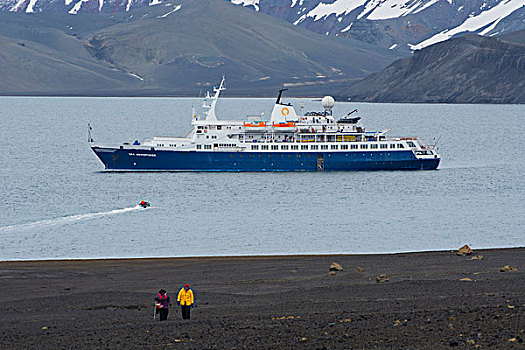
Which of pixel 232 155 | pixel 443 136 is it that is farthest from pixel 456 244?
pixel 443 136

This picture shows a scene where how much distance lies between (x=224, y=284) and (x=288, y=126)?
52817mm

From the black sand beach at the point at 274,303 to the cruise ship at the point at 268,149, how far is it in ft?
143

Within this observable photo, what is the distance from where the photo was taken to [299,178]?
251 ft

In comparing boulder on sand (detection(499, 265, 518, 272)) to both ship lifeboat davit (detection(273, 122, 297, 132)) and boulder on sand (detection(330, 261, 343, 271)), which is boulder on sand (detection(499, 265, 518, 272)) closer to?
boulder on sand (detection(330, 261, 343, 271))

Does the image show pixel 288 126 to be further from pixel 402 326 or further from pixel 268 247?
pixel 402 326

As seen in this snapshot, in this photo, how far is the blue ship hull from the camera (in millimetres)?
80562

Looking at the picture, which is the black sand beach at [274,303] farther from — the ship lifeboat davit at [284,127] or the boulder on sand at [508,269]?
the ship lifeboat davit at [284,127]

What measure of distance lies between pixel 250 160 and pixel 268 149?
79.6 inches

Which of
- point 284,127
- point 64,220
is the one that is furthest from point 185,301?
point 284,127

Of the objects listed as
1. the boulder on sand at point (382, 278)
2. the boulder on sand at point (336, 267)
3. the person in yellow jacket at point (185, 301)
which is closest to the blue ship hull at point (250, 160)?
the boulder on sand at point (336, 267)

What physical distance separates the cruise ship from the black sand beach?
43676 mm

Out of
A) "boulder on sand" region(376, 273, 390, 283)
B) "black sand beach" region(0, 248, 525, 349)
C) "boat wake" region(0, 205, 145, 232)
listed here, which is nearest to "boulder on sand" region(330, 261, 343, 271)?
"black sand beach" region(0, 248, 525, 349)

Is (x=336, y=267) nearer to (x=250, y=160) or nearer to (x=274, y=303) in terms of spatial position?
(x=274, y=303)

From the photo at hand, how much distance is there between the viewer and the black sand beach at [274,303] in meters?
19.6
